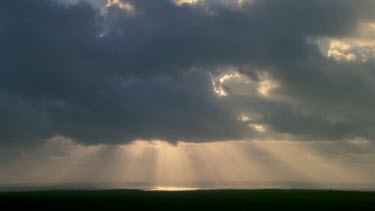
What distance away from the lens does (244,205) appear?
2756 inches

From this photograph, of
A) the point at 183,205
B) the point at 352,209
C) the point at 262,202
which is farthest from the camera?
the point at 262,202

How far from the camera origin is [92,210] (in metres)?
64.8

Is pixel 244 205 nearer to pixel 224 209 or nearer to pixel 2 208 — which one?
pixel 224 209

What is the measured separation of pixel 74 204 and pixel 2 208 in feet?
37.8

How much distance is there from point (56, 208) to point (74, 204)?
196 inches

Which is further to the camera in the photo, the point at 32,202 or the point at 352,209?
the point at 32,202

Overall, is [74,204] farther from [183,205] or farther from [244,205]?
[244,205]

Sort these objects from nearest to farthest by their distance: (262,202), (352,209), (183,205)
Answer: (352,209) → (183,205) → (262,202)

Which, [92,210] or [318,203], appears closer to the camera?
[92,210]

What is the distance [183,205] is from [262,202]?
14.7 metres

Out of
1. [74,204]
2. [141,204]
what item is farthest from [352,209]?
[74,204]

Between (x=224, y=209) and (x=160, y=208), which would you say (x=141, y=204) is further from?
(x=224, y=209)

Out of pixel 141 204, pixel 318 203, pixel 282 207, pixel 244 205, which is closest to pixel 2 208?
pixel 141 204

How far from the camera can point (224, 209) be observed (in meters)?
64.8
